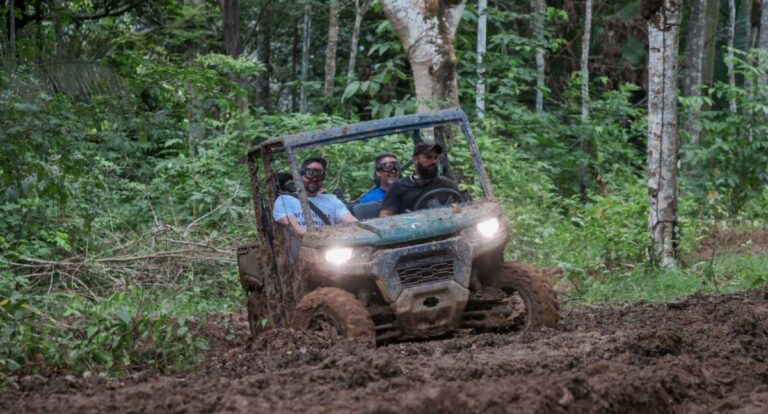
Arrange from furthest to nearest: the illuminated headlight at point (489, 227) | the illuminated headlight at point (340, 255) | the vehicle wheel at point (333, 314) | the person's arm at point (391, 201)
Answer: the person's arm at point (391, 201) → the illuminated headlight at point (489, 227) → the illuminated headlight at point (340, 255) → the vehicle wheel at point (333, 314)

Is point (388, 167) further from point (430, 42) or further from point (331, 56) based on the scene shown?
point (331, 56)

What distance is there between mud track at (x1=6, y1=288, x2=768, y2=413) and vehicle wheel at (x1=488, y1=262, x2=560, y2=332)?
238 mm

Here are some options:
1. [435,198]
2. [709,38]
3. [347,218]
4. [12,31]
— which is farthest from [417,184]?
[709,38]

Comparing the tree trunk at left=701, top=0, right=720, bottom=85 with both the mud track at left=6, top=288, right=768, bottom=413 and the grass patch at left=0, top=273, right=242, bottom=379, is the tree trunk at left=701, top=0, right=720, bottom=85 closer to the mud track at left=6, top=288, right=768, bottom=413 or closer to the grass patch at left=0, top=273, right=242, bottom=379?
the mud track at left=6, top=288, right=768, bottom=413

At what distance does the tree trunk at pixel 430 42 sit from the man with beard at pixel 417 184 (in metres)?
5.67

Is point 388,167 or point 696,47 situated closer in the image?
point 388,167

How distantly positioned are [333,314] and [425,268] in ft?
2.34

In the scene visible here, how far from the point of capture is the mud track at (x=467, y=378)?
5.53 metres

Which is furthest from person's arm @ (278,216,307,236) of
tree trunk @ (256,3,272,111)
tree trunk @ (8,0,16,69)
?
tree trunk @ (256,3,272,111)

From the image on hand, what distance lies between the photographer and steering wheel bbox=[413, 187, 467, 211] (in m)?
9.05

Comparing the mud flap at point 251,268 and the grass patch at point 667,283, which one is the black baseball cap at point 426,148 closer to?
the mud flap at point 251,268

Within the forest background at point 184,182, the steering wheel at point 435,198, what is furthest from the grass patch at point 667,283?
the steering wheel at point 435,198

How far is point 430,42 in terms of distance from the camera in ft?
48.9

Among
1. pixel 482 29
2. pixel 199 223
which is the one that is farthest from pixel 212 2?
pixel 199 223
